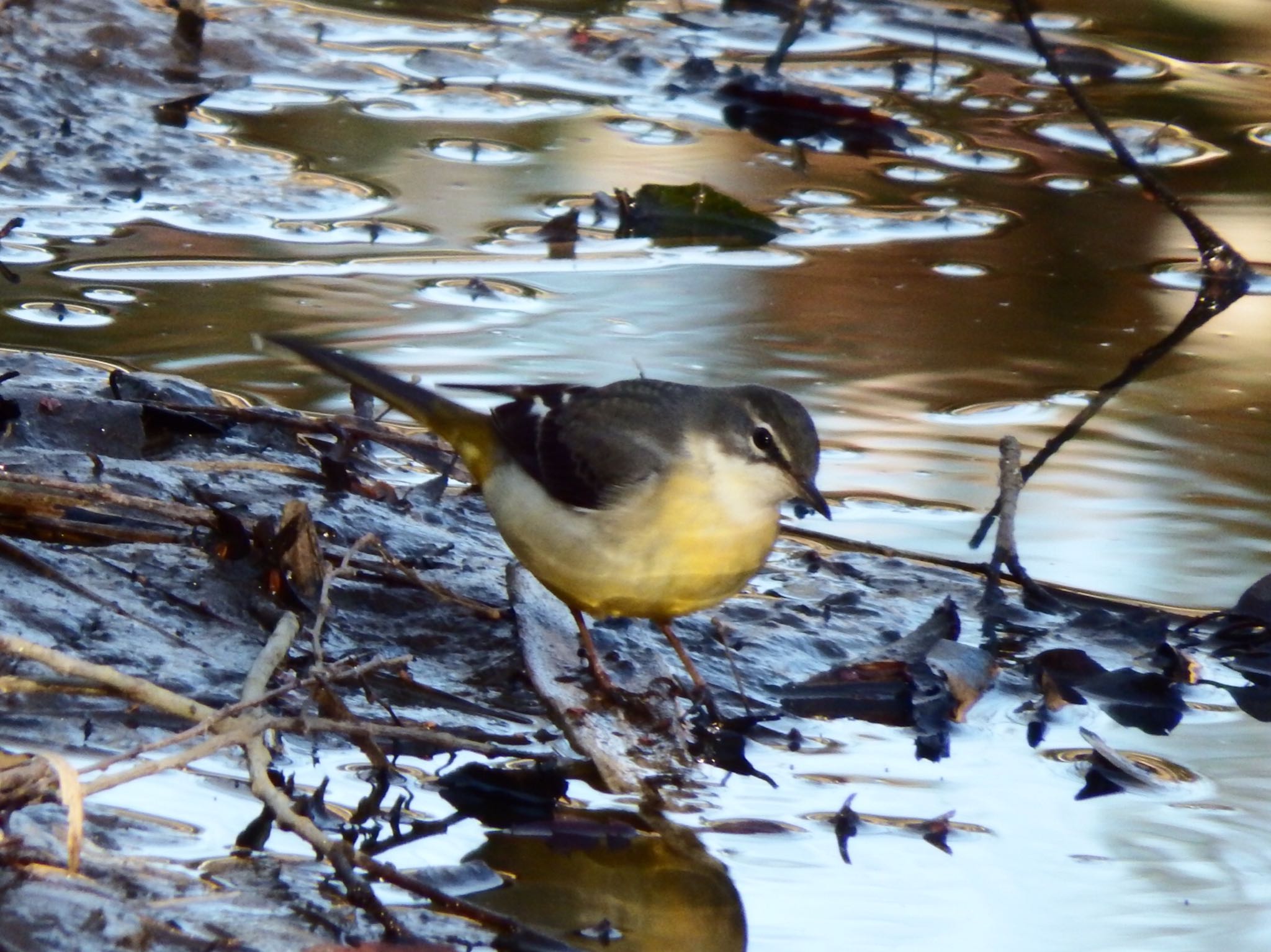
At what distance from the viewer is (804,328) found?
6863 millimetres

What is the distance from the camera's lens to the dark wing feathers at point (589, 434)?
4586 millimetres

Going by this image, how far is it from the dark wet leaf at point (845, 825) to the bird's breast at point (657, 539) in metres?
0.83

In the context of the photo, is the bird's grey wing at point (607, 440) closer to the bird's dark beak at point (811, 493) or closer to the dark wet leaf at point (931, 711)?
the bird's dark beak at point (811, 493)

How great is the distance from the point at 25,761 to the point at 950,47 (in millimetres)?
9413

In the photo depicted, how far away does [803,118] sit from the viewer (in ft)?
31.7

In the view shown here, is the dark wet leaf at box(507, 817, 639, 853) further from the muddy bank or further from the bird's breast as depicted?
the bird's breast

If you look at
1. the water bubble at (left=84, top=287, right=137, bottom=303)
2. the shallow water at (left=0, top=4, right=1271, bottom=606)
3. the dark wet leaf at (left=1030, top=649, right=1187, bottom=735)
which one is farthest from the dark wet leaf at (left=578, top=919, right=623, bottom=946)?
the water bubble at (left=84, top=287, right=137, bottom=303)

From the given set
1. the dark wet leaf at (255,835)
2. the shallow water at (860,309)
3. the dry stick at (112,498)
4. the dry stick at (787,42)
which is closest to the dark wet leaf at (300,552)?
the dry stick at (112,498)

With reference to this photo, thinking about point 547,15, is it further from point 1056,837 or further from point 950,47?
point 1056,837

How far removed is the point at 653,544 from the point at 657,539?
2 cm

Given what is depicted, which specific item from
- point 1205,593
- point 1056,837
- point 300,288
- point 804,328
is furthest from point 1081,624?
point 300,288

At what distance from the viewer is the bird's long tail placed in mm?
4898

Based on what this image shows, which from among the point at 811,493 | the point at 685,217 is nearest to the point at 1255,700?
the point at 811,493

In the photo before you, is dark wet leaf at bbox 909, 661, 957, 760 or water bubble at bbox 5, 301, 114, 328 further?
water bubble at bbox 5, 301, 114, 328
